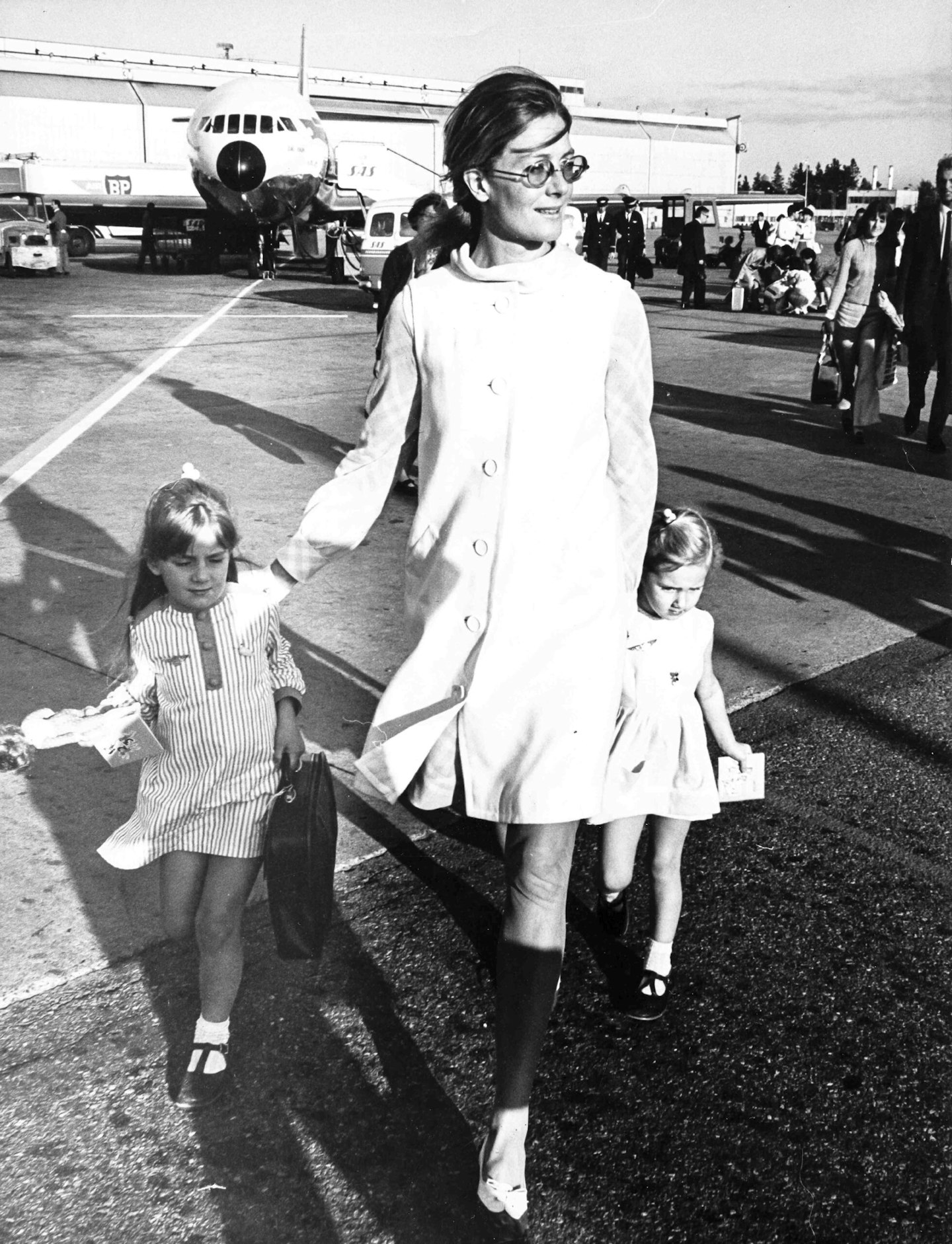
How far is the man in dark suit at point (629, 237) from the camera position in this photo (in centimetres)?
2484

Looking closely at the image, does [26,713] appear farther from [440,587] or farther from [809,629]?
[809,629]

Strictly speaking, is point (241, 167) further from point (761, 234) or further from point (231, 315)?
point (761, 234)

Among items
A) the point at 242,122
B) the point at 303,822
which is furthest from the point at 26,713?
the point at 242,122

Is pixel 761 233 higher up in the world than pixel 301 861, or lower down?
higher up

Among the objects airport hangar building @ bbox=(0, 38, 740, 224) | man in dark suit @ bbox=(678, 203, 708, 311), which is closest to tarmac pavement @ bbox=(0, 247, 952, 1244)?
man in dark suit @ bbox=(678, 203, 708, 311)

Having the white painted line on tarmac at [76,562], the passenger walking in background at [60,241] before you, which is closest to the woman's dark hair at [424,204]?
the white painted line on tarmac at [76,562]

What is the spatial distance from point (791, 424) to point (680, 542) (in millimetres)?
8668

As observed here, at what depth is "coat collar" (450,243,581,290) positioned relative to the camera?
2340 millimetres

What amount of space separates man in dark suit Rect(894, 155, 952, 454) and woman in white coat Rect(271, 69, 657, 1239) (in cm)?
694

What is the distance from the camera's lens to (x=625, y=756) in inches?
124

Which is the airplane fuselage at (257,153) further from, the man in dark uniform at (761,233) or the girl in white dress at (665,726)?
the girl in white dress at (665,726)

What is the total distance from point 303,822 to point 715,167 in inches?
3506

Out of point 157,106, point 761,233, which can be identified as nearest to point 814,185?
point 157,106

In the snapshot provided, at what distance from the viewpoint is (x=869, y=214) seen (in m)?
9.57
